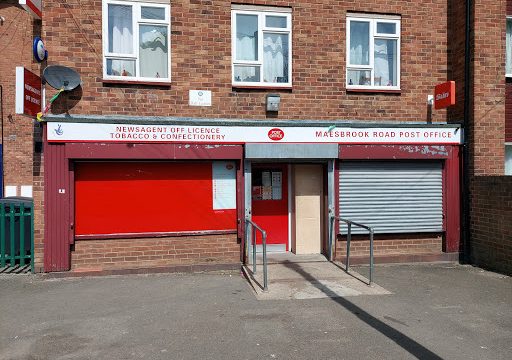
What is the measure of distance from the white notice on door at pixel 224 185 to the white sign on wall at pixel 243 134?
1.75 feet

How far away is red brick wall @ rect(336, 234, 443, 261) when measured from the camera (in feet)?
26.6

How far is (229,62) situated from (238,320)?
502 centimetres

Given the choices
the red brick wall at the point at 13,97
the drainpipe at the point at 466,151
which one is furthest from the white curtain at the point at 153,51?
the red brick wall at the point at 13,97

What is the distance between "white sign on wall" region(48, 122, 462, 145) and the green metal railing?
1739mm

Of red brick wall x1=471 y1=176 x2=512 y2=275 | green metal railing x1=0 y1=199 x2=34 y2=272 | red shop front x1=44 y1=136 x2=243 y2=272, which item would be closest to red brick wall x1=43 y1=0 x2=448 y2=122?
red shop front x1=44 y1=136 x2=243 y2=272

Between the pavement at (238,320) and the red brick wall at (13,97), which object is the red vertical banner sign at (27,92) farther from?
the red brick wall at (13,97)

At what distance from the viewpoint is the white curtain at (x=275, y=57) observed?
8.05 metres

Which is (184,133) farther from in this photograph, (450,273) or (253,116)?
(450,273)

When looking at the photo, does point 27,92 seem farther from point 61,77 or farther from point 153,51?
point 153,51

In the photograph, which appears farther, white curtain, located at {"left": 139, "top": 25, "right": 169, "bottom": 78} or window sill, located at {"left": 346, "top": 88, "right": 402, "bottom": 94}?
window sill, located at {"left": 346, "top": 88, "right": 402, "bottom": 94}

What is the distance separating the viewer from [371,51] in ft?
27.2

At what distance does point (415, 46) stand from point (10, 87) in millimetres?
12469

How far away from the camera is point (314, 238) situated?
27.5 feet

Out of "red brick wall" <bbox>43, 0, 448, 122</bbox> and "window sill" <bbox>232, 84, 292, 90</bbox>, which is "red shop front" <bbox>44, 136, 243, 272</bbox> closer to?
"red brick wall" <bbox>43, 0, 448, 122</bbox>
